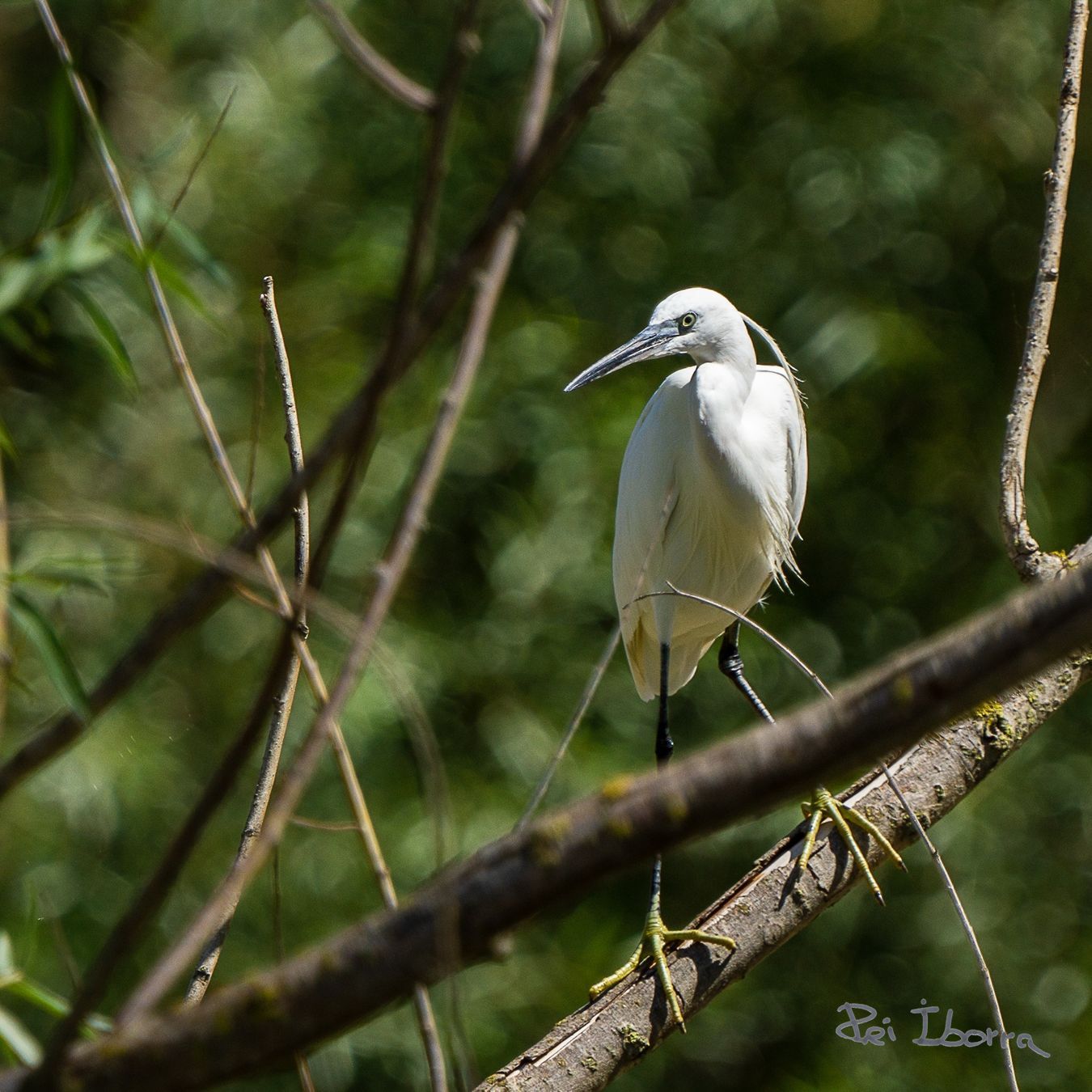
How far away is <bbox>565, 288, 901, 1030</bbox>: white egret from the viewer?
1.59 metres

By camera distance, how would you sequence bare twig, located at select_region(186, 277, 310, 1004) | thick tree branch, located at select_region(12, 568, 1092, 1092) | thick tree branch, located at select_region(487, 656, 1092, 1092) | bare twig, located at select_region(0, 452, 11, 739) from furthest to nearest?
1. thick tree branch, located at select_region(487, 656, 1092, 1092)
2. bare twig, located at select_region(186, 277, 310, 1004)
3. bare twig, located at select_region(0, 452, 11, 739)
4. thick tree branch, located at select_region(12, 568, 1092, 1092)

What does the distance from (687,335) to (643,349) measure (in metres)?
0.06

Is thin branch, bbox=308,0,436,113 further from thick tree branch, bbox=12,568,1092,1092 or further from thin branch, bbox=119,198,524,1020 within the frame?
thick tree branch, bbox=12,568,1092,1092

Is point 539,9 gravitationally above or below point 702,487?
above

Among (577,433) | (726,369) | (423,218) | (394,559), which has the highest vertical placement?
(423,218)

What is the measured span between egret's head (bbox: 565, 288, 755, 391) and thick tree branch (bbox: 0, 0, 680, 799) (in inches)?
44.4

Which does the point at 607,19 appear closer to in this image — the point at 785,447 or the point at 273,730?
the point at 273,730

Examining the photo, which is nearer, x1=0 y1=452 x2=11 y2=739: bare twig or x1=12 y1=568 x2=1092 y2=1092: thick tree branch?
x1=12 y1=568 x2=1092 y2=1092: thick tree branch

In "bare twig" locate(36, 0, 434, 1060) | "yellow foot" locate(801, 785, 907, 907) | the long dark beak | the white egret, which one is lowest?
"yellow foot" locate(801, 785, 907, 907)

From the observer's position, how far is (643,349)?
155 cm

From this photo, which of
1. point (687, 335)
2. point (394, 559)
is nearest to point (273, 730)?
point (394, 559)

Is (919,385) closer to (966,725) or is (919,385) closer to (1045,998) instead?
(1045,998)

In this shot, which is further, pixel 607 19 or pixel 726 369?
pixel 726 369

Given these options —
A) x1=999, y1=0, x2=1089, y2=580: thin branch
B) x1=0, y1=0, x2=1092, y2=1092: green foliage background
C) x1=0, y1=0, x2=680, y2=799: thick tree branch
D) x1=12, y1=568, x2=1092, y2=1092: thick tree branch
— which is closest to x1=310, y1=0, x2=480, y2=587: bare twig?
x1=0, y1=0, x2=680, y2=799: thick tree branch
